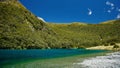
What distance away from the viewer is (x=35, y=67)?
52.9 m

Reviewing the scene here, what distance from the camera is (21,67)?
5253 cm

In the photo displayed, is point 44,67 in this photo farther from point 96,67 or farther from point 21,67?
point 96,67

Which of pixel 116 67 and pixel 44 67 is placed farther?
pixel 44 67

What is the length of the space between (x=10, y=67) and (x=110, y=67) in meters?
23.7

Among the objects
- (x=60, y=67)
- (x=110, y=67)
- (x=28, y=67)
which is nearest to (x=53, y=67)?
(x=60, y=67)

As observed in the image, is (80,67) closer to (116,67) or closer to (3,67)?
(116,67)

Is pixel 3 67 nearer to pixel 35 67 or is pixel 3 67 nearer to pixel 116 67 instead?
pixel 35 67

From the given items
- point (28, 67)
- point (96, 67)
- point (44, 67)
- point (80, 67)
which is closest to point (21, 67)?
point (28, 67)

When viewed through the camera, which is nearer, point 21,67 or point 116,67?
point 116,67

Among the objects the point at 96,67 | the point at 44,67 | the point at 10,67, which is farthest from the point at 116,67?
the point at 10,67

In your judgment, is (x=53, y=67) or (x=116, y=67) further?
(x=53, y=67)

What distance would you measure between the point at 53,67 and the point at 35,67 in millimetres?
4475

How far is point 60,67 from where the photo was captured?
170 feet

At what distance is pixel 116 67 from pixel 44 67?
56.0ft
